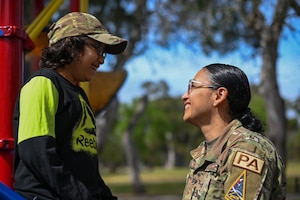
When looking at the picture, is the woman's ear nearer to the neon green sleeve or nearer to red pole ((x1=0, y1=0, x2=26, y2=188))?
the neon green sleeve

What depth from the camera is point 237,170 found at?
1.93 metres

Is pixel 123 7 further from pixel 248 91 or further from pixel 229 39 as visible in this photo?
pixel 248 91

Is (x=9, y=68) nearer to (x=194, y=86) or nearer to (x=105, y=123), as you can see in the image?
(x=194, y=86)

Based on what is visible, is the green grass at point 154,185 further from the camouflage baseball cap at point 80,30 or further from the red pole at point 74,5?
the camouflage baseball cap at point 80,30

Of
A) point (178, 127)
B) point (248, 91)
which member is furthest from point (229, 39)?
point (178, 127)

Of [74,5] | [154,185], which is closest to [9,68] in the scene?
[74,5]

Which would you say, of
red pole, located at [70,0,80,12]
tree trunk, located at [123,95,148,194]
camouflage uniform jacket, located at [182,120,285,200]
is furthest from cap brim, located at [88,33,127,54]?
tree trunk, located at [123,95,148,194]

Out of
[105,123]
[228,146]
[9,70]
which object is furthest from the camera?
[105,123]

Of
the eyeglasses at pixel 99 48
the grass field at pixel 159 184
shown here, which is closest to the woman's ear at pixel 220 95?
the eyeglasses at pixel 99 48

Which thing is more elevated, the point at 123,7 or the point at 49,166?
the point at 123,7

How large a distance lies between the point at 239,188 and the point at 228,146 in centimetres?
20

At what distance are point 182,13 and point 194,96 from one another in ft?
37.8

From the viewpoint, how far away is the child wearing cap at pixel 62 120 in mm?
1868

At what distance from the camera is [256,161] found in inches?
76.3
